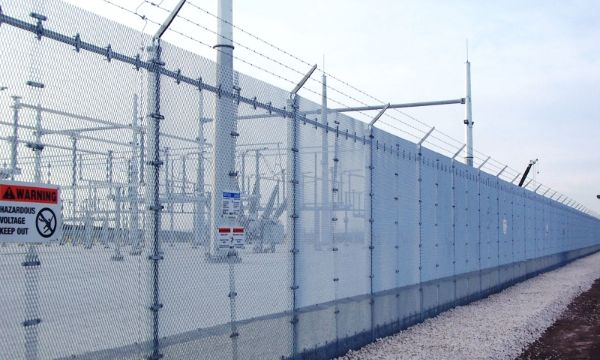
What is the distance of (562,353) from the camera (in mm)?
9844

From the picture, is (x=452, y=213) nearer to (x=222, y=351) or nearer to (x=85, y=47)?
(x=222, y=351)

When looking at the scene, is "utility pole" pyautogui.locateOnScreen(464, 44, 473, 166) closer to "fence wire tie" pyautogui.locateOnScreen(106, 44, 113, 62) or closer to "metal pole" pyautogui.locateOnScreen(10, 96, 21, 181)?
"fence wire tie" pyautogui.locateOnScreen(106, 44, 113, 62)

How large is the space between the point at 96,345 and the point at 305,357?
3716mm

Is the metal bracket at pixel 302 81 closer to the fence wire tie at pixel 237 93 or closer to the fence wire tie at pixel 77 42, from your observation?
the fence wire tie at pixel 237 93

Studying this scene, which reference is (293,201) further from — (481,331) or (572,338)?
(572,338)

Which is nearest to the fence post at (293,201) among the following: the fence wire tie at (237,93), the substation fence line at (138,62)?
the substation fence line at (138,62)

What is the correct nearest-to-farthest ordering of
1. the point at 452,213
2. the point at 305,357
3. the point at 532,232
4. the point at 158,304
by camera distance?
the point at 158,304, the point at 305,357, the point at 452,213, the point at 532,232

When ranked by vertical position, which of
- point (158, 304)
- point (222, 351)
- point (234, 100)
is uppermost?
point (234, 100)

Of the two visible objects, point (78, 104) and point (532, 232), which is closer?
point (78, 104)

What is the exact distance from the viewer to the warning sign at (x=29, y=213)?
4.38 meters

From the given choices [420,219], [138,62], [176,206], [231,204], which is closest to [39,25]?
[138,62]

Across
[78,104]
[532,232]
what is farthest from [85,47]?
[532,232]

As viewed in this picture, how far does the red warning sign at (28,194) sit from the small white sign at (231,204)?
2320 mm

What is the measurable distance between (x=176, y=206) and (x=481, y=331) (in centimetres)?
716
